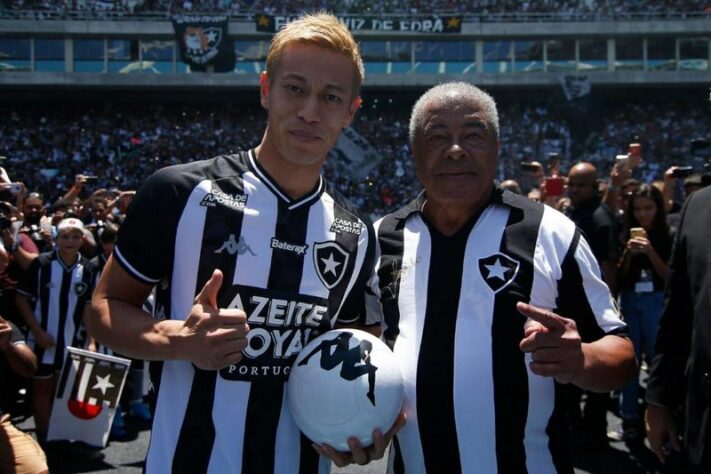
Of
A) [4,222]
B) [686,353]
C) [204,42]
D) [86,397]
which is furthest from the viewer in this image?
[204,42]

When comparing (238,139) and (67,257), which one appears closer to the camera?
(67,257)

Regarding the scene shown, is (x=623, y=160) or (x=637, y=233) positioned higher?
(x=623, y=160)

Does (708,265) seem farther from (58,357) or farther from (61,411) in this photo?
(58,357)

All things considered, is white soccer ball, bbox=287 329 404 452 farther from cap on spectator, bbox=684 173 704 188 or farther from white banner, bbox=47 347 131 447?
cap on spectator, bbox=684 173 704 188

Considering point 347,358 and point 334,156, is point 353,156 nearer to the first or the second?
point 334,156

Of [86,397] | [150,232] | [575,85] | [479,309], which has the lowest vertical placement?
[86,397]

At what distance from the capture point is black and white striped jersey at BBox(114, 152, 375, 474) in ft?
6.88

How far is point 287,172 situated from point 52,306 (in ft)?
15.1

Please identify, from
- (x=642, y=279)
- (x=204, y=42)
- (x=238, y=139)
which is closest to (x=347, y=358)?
(x=642, y=279)

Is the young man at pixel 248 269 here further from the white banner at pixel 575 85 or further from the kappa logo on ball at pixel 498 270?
the white banner at pixel 575 85

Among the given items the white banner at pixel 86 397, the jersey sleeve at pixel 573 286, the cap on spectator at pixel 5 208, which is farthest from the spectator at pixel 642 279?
the cap on spectator at pixel 5 208

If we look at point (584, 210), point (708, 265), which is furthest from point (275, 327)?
point (584, 210)

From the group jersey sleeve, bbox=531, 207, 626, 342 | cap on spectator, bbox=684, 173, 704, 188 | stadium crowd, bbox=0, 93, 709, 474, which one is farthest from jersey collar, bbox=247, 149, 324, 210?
stadium crowd, bbox=0, 93, 709, 474

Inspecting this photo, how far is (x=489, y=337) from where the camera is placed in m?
2.22
